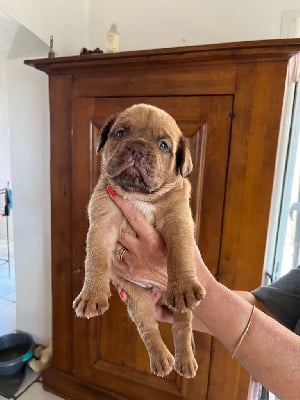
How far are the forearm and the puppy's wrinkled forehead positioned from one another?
42cm

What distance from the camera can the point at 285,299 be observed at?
90cm

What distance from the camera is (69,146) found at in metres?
1.40

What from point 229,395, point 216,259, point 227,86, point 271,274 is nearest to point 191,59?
point 227,86

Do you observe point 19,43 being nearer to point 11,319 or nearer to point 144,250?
point 144,250

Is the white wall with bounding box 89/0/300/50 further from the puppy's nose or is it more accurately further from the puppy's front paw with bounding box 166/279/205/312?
the puppy's front paw with bounding box 166/279/205/312

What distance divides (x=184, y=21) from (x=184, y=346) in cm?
139

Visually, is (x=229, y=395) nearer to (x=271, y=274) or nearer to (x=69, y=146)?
(x=271, y=274)

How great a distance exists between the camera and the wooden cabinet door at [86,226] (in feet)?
3.77

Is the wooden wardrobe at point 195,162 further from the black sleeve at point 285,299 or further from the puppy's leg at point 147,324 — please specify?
the puppy's leg at point 147,324

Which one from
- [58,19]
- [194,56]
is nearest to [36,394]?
[194,56]

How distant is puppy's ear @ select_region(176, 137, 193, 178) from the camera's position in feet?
2.82

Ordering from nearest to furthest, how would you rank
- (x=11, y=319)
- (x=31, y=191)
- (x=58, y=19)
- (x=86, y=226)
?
1. (x=86, y=226)
2. (x=58, y=19)
3. (x=31, y=191)
4. (x=11, y=319)

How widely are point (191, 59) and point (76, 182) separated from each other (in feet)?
2.27

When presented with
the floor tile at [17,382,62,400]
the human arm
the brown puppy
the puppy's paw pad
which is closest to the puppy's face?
the brown puppy
